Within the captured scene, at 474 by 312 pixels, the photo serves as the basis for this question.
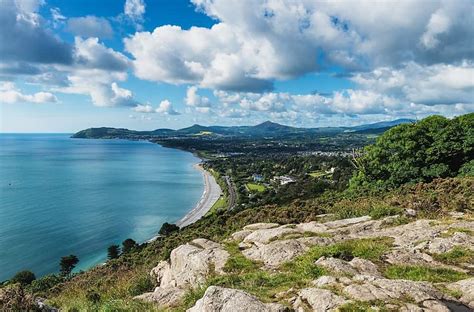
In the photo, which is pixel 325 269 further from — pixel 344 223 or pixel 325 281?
pixel 344 223

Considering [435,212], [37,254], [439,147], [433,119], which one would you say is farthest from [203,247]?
[37,254]

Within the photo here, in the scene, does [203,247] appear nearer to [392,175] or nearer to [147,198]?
[392,175]

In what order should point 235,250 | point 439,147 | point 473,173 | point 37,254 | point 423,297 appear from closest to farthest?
1. point 423,297
2. point 235,250
3. point 473,173
4. point 439,147
5. point 37,254

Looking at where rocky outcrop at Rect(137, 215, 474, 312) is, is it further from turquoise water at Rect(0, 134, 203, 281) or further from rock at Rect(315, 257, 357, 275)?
turquoise water at Rect(0, 134, 203, 281)

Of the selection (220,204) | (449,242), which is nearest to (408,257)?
(449,242)

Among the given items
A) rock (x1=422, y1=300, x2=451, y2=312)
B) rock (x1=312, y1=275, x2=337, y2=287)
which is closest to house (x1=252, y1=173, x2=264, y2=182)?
rock (x1=312, y1=275, x2=337, y2=287)

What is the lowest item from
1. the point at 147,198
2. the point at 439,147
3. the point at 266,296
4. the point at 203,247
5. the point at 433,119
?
the point at 147,198

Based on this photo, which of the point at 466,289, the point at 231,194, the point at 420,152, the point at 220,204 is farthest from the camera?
the point at 231,194
